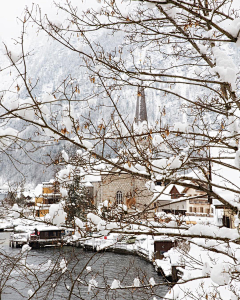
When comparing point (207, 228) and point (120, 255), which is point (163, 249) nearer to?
point (120, 255)

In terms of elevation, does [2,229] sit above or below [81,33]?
below

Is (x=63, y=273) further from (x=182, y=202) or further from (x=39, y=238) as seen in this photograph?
(x=39, y=238)

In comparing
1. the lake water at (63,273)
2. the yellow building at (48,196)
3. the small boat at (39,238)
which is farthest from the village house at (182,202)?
the small boat at (39,238)

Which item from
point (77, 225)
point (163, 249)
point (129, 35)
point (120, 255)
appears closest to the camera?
point (77, 225)

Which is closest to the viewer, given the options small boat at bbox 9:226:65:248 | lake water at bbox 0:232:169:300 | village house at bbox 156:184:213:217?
village house at bbox 156:184:213:217

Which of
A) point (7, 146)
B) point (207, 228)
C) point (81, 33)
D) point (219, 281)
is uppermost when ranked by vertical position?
point (81, 33)

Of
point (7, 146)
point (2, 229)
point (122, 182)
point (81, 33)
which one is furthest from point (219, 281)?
point (2, 229)

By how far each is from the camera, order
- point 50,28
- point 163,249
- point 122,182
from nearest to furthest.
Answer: point 50,28, point 163,249, point 122,182

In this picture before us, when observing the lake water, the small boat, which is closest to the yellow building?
the lake water

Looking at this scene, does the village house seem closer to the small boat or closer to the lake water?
the lake water

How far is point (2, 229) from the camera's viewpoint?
38.8 metres

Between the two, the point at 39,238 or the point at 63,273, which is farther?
the point at 39,238

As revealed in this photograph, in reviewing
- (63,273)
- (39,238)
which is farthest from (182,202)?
(63,273)

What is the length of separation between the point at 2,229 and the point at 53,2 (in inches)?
1582
